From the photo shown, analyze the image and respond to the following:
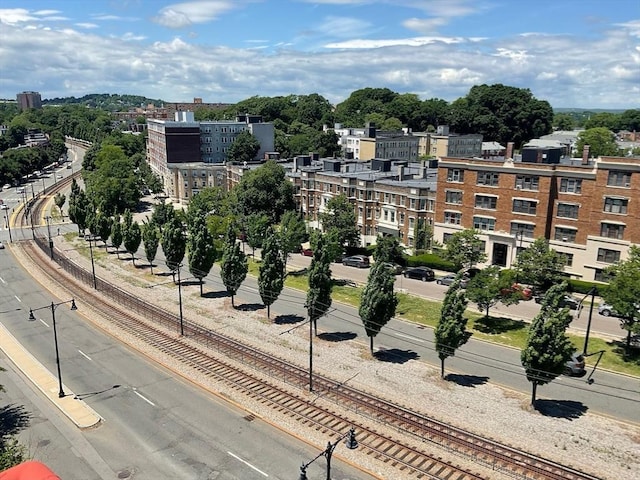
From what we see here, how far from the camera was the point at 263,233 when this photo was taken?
231ft

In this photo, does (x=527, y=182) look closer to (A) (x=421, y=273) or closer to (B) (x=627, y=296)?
(A) (x=421, y=273)

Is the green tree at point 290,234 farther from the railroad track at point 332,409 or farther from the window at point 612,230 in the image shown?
the window at point 612,230

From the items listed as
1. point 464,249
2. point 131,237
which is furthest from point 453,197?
point 131,237

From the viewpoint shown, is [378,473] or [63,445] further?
[63,445]

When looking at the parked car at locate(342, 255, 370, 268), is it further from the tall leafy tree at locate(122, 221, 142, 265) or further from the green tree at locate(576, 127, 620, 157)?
the green tree at locate(576, 127, 620, 157)

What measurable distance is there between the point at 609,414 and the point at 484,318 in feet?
57.5

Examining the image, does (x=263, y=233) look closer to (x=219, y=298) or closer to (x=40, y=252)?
(x=219, y=298)

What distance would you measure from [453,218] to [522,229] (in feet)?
30.5

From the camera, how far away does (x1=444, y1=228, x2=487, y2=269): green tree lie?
56.5m

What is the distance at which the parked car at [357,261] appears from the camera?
228 feet

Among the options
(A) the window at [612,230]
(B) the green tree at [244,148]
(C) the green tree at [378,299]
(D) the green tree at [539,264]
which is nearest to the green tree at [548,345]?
(C) the green tree at [378,299]

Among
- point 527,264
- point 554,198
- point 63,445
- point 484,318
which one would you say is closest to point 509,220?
point 554,198

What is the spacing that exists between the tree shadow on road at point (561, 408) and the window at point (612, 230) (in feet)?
88.5

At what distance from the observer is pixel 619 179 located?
175ft
